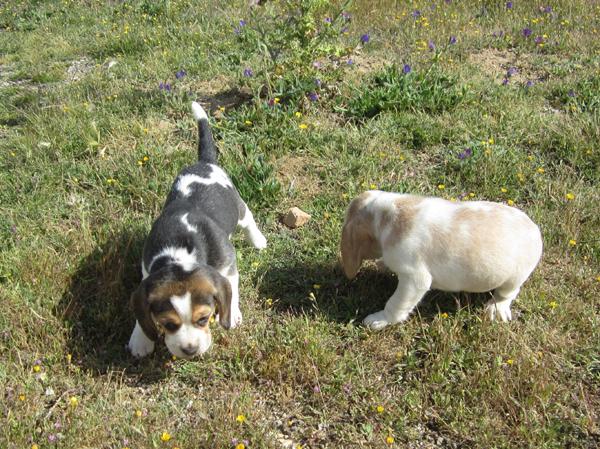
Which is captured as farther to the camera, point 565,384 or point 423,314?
point 423,314

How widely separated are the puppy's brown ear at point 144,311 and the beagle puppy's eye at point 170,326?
0.09m

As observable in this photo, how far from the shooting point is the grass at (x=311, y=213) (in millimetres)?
3072

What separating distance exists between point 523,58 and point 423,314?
4.45 meters

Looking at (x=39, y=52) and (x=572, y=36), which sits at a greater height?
(x=572, y=36)

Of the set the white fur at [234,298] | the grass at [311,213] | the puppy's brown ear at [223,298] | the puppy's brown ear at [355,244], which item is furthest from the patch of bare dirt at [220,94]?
the puppy's brown ear at [223,298]

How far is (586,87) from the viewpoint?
5.73 meters

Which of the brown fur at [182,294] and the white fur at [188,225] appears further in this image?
the white fur at [188,225]

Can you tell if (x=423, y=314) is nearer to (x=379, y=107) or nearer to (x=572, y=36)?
(x=379, y=107)

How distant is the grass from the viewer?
10.1 ft

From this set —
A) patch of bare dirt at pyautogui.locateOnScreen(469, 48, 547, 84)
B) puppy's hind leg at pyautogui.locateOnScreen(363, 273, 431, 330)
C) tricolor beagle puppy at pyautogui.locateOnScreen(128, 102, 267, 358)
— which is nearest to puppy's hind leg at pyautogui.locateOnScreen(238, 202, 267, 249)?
tricolor beagle puppy at pyautogui.locateOnScreen(128, 102, 267, 358)

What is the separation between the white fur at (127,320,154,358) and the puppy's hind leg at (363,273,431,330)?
52.2 inches

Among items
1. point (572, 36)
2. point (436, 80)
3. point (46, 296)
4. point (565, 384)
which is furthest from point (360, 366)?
point (572, 36)

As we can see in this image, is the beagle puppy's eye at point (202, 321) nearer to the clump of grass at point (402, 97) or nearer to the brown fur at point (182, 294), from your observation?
the brown fur at point (182, 294)

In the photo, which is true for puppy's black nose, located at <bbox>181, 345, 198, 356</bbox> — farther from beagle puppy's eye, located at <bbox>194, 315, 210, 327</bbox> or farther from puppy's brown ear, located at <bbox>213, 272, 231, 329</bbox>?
puppy's brown ear, located at <bbox>213, 272, 231, 329</bbox>
